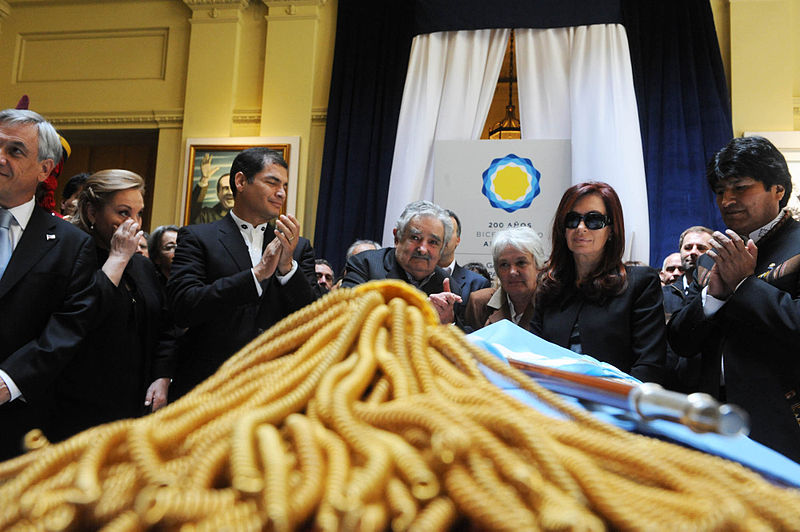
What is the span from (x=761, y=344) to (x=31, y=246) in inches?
85.0

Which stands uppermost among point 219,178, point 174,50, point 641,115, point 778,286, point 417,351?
point 174,50

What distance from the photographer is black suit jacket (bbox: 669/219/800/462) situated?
1866mm

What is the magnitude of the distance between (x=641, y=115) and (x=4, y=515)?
587 centimetres

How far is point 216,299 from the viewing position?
2.24m

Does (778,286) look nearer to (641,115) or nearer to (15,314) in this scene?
(15,314)

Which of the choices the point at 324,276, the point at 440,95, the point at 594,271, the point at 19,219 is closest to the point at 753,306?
the point at 594,271

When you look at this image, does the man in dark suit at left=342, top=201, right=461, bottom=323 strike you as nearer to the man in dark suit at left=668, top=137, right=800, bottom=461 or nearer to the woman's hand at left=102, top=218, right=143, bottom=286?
the woman's hand at left=102, top=218, right=143, bottom=286

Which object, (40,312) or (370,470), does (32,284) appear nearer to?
(40,312)

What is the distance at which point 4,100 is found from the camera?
6.90 meters

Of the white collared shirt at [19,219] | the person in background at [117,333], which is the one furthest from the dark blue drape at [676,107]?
the white collared shirt at [19,219]

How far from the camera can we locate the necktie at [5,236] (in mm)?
1926

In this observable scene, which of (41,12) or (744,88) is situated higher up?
(41,12)

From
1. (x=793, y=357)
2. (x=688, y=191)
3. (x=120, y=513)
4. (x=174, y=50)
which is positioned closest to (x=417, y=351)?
(x=120, y=513)

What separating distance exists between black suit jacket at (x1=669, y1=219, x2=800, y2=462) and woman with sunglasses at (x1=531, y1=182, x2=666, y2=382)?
16 cm
